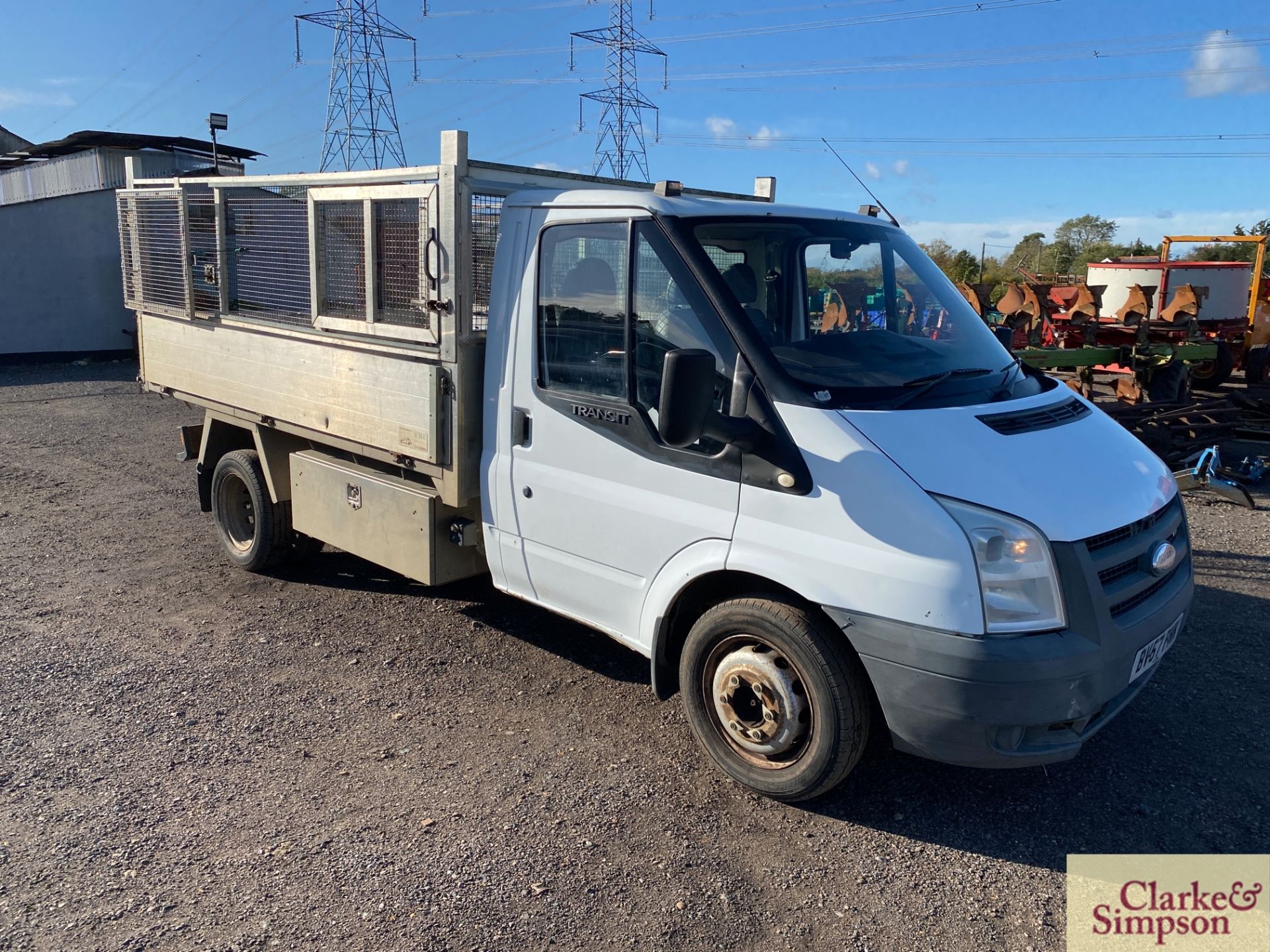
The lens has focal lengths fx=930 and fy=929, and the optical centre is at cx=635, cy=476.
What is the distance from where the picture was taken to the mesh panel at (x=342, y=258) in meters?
4.86

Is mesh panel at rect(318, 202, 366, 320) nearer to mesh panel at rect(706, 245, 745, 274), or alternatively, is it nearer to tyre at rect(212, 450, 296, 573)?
tyre at rect(212, 450, 296, 573)

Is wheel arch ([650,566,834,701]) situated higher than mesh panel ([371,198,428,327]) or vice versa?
mesh panel ([371,198,428,327])

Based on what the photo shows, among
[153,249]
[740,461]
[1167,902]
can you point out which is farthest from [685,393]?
→ [153,249]

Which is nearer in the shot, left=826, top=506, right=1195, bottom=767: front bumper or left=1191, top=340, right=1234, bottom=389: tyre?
left=826, top=506, right=1195, bottom=767: front bumper

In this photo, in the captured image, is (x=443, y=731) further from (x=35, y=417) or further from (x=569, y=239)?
(x=35, y=417)

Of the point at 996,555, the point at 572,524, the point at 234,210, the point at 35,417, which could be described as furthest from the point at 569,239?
the point at 35,417

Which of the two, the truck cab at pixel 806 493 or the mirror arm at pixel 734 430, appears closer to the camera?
the truck cab at pixel 806 493

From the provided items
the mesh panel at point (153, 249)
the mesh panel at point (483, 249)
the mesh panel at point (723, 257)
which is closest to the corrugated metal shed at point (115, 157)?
the mesh panel at point (153, 249)

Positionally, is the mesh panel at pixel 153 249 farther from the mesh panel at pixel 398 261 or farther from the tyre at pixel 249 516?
the mesh panel at pixel 398 261

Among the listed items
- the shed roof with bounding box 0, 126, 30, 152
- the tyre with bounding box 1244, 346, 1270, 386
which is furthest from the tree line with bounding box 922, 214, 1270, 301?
the shed roof with bounding box 0, 126, 30, 152

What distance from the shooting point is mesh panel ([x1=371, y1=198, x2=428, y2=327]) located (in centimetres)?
446

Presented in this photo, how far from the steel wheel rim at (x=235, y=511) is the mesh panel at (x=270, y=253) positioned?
4.25 ft

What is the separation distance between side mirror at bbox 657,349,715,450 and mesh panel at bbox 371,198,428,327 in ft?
5.92

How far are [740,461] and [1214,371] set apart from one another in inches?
528
